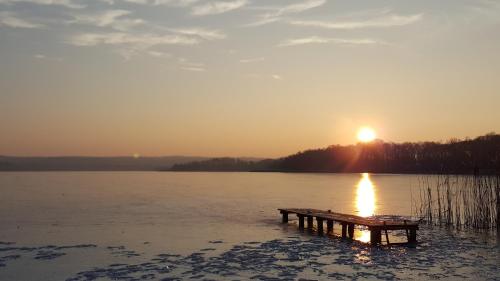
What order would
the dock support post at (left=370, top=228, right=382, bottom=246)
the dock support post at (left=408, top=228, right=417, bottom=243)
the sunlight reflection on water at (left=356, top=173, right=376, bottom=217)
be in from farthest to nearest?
the sunlight reflection on water at (left=356, top=173, right=376, bottom=217) < the dock support post at (left=408, top=228, right=417, bottom=243) < the dock support post at (left=370, top=228, right=382, bottom=246)

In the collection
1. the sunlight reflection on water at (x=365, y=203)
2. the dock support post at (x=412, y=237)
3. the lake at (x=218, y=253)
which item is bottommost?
the sunlight reflection on water at (x=365, y=203)

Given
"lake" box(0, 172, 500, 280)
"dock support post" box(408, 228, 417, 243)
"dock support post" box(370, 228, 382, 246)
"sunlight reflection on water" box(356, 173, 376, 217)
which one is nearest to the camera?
"lake" box(0, 172, 500, 280)

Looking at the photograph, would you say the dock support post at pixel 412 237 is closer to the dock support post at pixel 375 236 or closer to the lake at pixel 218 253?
the lake at pixel 218 253

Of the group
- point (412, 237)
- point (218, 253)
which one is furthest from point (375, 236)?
point (218, 253)

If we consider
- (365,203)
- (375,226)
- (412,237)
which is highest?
(375,226)

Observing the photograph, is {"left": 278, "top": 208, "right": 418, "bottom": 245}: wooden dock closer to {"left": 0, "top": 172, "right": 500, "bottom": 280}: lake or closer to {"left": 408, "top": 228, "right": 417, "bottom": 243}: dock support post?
{"left": 408, "top": 228, "right": 417, "bottom": 243}: dock support post

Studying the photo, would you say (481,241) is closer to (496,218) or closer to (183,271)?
(496,218)

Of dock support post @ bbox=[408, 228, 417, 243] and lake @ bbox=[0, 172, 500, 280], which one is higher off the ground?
dock support post @ bbox=[408, 228, 417, 243]

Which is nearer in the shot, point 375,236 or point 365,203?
point 375,236

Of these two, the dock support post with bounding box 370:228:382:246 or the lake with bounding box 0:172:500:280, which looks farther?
the dock support post with bounding box 370:228:382:246

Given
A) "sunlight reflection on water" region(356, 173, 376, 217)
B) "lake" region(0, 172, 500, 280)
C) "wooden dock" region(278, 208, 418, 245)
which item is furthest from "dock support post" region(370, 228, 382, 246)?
"sunlight reflection on water" region(356, 173, 376, 217)

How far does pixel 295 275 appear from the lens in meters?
15.9

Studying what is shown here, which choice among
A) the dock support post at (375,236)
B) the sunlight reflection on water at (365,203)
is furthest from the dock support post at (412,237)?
the sunlight reflection on water at (365,203)

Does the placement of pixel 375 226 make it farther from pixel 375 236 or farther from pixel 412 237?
pixel 412 237
